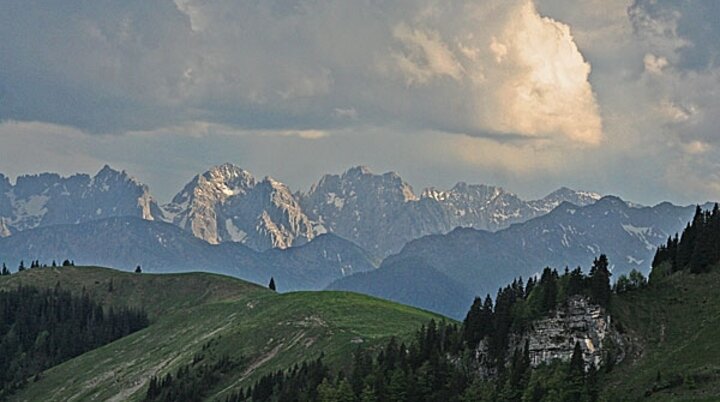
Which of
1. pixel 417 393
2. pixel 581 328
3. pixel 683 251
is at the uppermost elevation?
pixel 683 251

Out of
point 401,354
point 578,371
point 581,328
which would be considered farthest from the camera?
point 401,354

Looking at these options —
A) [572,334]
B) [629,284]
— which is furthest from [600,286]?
[629,284]

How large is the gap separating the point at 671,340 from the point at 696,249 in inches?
1108

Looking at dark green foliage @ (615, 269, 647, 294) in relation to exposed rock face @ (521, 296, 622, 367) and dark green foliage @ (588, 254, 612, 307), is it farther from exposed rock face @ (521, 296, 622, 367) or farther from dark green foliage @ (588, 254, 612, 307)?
exposed rock face @ (521, 296, 622, 367)

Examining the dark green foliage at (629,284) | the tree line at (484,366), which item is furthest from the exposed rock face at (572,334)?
the dark green foliage at (629,284)

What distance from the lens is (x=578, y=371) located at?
495 ft

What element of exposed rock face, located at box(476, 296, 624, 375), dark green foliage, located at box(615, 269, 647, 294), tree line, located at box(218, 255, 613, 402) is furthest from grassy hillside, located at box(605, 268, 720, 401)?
tree line, located at box(218, 255, 613, 402)

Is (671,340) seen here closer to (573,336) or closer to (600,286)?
(600,286)

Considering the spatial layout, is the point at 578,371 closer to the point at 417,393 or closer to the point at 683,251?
the point at 417,393

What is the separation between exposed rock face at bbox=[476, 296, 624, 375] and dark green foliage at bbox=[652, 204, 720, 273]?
1022 inches

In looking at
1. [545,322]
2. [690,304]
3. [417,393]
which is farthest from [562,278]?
[417,393]

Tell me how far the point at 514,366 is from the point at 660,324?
24940mm

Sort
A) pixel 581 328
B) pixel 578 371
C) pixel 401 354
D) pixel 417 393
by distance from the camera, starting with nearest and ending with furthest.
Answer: pixel 578 371, pixel 581 328, pixel 417 393, pixel 401 354

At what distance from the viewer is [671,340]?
15588 centimetres
